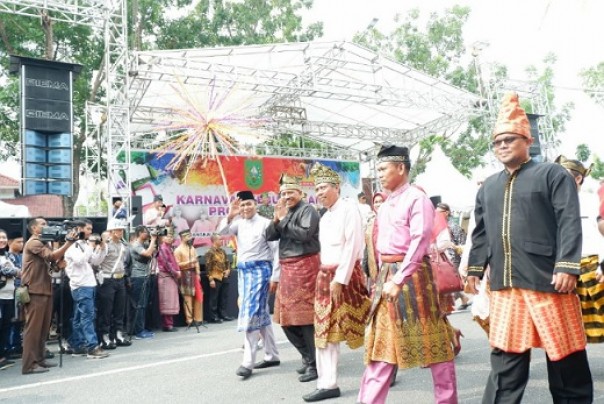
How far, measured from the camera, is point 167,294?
28.9 ft

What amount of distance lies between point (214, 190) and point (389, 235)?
1274cm

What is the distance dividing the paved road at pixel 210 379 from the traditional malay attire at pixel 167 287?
205 centimetres

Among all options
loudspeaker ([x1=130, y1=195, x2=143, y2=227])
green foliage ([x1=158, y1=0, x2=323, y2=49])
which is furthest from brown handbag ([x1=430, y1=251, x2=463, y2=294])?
green foliage ([x1=158, y1=0, x2=323, y2=49])

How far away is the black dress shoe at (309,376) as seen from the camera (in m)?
4.61

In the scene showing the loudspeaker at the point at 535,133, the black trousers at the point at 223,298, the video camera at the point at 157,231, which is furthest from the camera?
the loudspeaker at the point at 535,133

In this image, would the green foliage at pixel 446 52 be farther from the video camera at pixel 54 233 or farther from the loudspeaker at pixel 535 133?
the video camera at pixel 54 233

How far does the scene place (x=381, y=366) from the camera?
326cm

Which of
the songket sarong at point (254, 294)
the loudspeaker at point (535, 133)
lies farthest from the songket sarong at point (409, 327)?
the loudspeaker at point (535, 133)

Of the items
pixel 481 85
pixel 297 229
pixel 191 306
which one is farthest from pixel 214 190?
pixel 297 229

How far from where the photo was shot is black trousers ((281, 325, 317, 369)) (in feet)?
15.3

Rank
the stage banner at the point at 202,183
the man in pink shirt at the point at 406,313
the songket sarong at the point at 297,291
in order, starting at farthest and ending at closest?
1. the stage banner at the point at 202,183
2. the songket sarong at the point at 297,291
3. the man in pink shirt at the point at 406,313

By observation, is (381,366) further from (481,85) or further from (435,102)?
(481,85)

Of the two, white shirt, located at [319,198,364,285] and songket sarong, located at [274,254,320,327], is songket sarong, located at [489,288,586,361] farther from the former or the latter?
songket sarong, located at [274,254,320,327]

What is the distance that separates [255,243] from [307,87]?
8.64m
